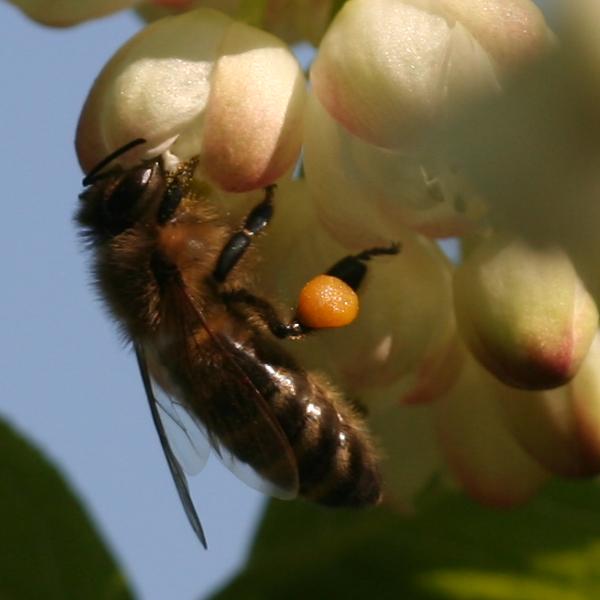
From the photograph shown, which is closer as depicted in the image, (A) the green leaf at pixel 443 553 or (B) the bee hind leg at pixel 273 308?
(B) the bee hind leg at pixel 273 308

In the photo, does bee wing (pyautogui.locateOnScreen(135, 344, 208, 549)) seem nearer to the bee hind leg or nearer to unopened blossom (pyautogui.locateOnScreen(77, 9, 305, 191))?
the bee hind leg

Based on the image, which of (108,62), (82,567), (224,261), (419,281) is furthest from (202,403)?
(82,567)

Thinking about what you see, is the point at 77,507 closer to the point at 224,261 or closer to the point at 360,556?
the point at 360,556

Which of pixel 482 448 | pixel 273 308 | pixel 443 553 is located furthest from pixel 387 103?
pixel 443 553

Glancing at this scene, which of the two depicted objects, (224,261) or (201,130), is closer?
(201,130)

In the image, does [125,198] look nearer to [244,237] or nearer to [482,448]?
[244,237]

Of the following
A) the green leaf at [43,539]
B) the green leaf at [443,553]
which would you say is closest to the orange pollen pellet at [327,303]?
the green leaf at [443,553]

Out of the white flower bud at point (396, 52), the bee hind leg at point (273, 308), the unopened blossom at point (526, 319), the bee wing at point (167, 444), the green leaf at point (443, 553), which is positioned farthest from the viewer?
the green leaf at point (443, 553)

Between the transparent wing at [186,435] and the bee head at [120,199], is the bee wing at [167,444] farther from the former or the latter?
the bee head at [120,199]
